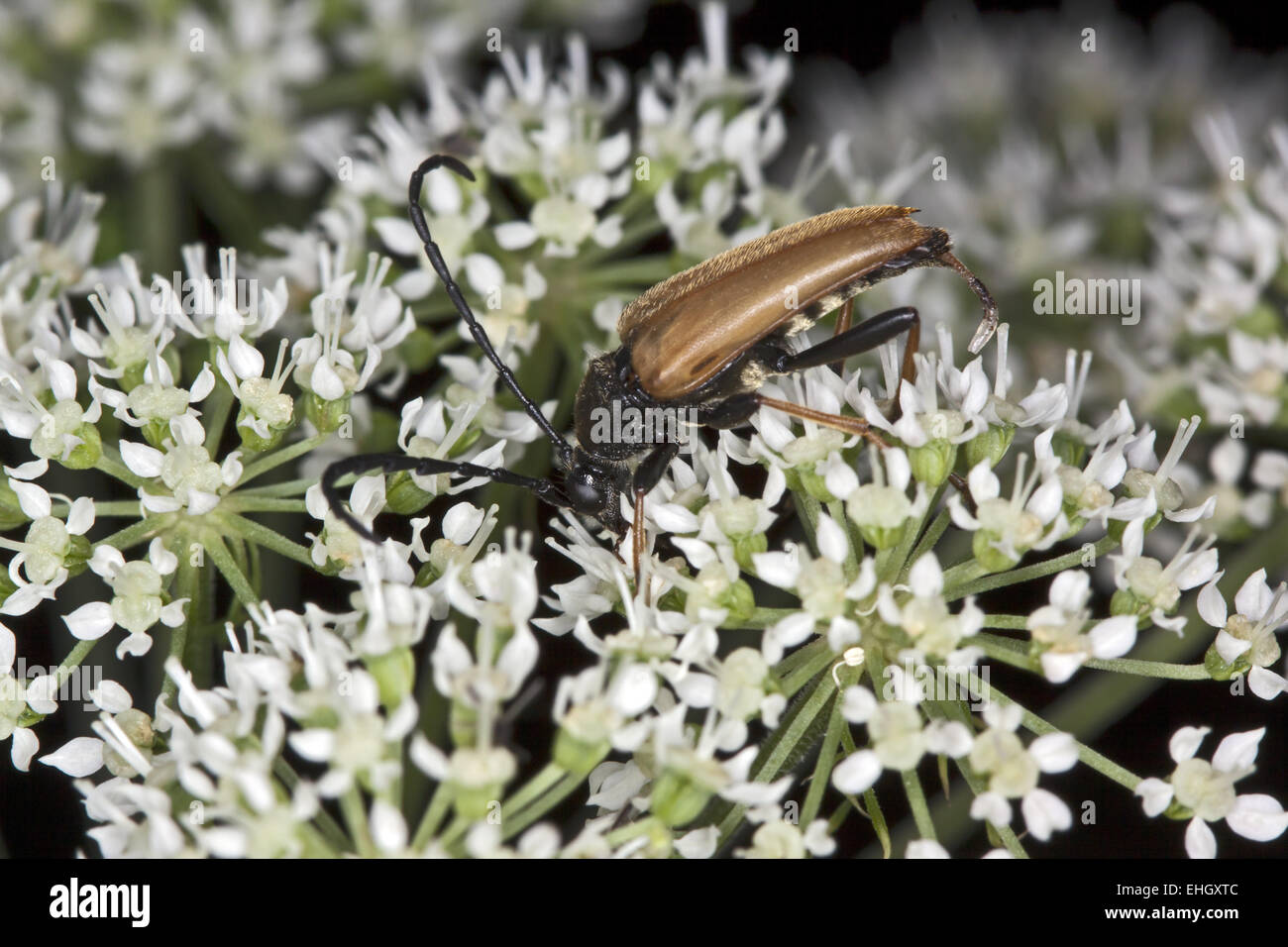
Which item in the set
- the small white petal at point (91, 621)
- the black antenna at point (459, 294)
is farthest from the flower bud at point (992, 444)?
the small white petal at point (91, 621)

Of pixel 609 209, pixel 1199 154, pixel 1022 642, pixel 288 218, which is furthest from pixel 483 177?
pixel 1199 154

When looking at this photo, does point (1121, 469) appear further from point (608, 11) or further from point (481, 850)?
point (608, 11)

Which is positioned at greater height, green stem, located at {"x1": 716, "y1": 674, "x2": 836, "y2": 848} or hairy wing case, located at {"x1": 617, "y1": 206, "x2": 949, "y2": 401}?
hairy wing case, located at {"x1": 617, "y1": 206, "x2": 949, "y2": 401}

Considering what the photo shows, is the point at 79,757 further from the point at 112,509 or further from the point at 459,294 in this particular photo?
the point at 459,294

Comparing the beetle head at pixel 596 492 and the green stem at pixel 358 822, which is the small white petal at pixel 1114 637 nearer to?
the beetle head at pixel 596 492

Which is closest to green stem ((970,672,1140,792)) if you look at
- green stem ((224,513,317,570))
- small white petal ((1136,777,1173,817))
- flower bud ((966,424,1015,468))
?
small white petal ((1136,777,1173,817))

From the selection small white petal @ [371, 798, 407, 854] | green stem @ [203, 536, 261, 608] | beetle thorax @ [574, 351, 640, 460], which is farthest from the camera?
beetle thorax @ [574, 351, 640, 460]

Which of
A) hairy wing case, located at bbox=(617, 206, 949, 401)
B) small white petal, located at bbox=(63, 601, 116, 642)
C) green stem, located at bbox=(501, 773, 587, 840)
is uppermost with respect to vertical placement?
hairy wing case, located at bbox=(617, 206, 949, 401)

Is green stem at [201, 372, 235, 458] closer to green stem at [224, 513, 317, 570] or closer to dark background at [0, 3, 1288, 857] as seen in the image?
green stem at [224, 513, 317, 570]
